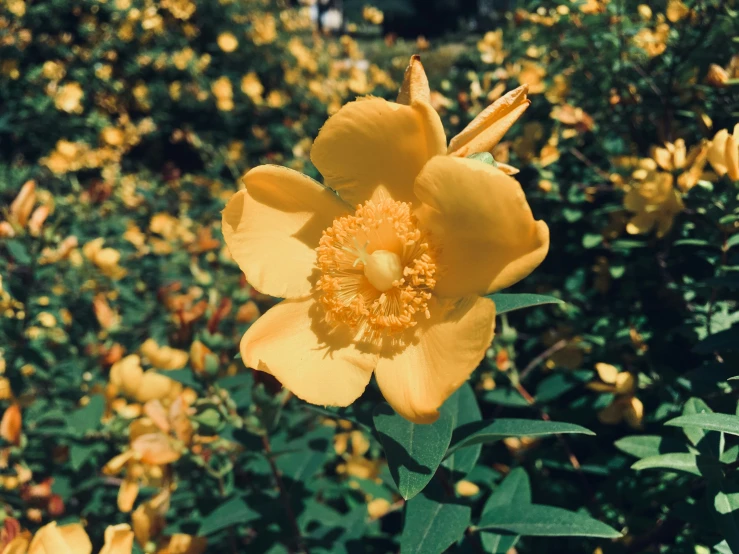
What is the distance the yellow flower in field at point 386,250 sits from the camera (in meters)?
0.85

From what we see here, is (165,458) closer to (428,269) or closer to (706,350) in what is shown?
(428,269)

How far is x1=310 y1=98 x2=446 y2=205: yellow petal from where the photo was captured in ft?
2.90

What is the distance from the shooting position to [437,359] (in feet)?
3.10

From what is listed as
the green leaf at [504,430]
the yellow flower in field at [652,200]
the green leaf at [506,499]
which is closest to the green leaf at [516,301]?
the green leaf at [504,430]

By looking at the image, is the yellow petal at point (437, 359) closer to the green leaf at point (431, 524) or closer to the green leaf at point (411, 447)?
the green leaf at point (411, 447)

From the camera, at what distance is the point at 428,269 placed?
1.02 metres

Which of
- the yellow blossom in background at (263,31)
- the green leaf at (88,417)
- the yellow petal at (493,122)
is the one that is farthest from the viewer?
the yellow blossom in background at (263,31)

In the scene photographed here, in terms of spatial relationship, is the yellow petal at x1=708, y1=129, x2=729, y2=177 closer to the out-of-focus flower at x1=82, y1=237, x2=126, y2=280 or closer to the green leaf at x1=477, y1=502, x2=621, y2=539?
the green leaf at x1=477, y1=502, x2=621, y2=539

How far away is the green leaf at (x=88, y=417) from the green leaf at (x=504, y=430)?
1222 millimetres

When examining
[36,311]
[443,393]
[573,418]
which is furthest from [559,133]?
[36,311]

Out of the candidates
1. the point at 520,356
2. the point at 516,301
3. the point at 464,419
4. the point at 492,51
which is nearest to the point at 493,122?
the point at 516,301

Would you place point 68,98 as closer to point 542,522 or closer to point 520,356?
point 520,356

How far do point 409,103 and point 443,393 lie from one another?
528 mm

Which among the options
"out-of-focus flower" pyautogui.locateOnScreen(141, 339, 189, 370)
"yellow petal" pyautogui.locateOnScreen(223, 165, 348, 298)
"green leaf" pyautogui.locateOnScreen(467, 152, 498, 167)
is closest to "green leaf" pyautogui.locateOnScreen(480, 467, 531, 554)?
"yellow petal" pyautogui.locateOnScreen(223, 165, 348, 298)
